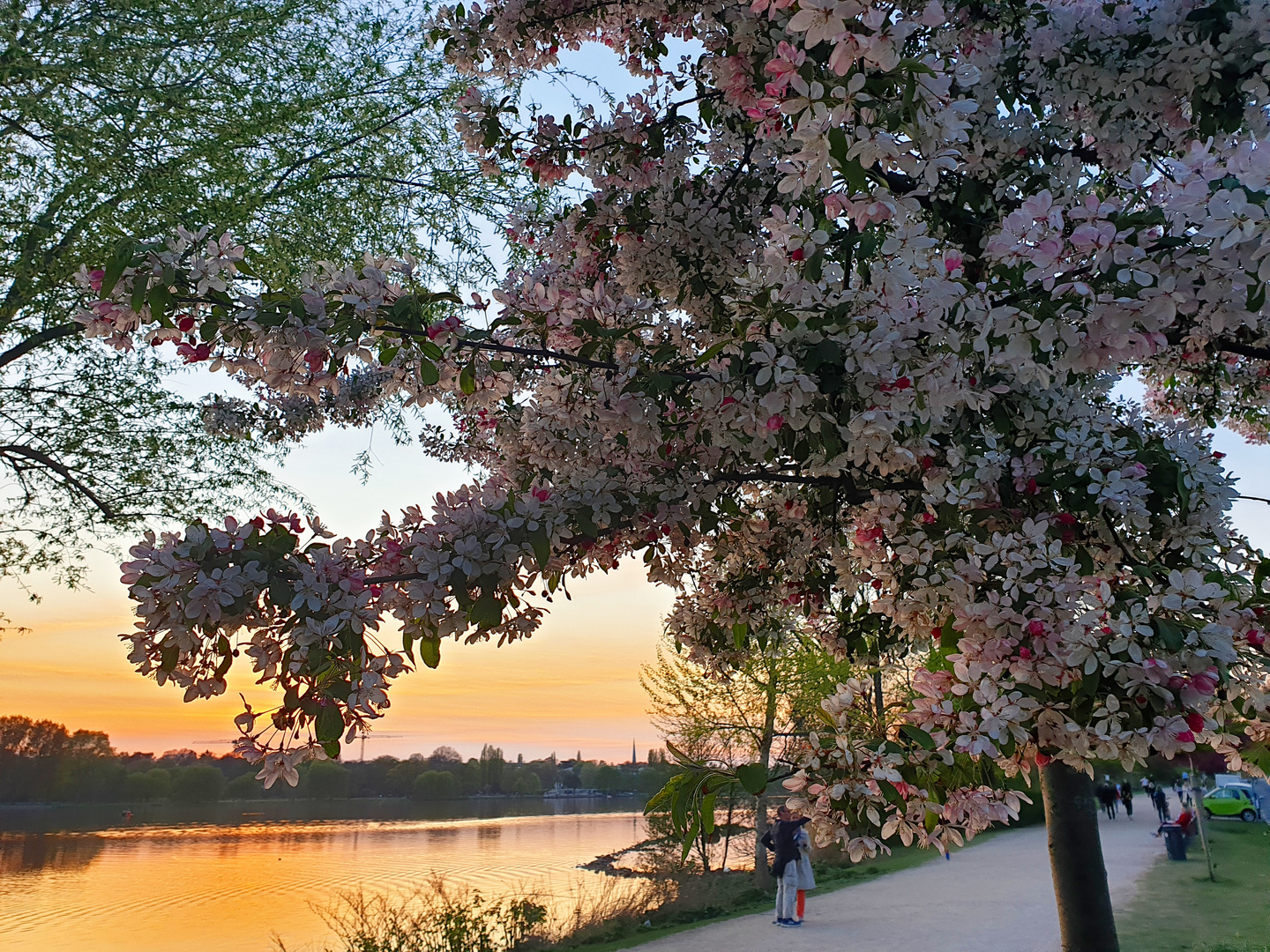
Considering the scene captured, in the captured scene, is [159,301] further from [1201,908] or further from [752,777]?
[1201,908]

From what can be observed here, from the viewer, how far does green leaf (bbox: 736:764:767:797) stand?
206 centimetres

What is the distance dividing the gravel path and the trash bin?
62 centimetres

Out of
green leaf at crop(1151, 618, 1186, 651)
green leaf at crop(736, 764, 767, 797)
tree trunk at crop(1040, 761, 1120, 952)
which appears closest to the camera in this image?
green leaf at crop(736, 764, 767, 797)

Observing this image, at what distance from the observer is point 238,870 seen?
20469mm

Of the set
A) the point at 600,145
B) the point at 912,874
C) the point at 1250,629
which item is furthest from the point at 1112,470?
the point at 912,874

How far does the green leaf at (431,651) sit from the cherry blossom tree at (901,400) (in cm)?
2

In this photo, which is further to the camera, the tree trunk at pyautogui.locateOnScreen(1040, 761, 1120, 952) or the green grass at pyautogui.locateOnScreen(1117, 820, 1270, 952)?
the green grass at pyautogui.locateOnScreen(1117, 820, 1270, 952)

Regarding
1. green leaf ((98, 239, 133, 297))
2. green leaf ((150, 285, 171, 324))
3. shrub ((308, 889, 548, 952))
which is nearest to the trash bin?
shrub ((308, 889, 548, 952))

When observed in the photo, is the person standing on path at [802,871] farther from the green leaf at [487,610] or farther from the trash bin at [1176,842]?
the green leaf at [487,610]

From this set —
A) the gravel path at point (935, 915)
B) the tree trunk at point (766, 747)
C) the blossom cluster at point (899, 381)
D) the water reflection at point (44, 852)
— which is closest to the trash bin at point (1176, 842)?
the gravel path at point (935, 915)

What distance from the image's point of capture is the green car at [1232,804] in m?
21.7

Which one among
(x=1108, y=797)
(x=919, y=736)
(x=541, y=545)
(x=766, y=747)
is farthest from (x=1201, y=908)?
(x=1108, y=797)

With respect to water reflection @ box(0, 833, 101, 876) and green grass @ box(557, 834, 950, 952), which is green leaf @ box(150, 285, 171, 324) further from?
water reflection @ box(0, 833, 101, 876)

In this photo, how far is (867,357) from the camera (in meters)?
2.50
